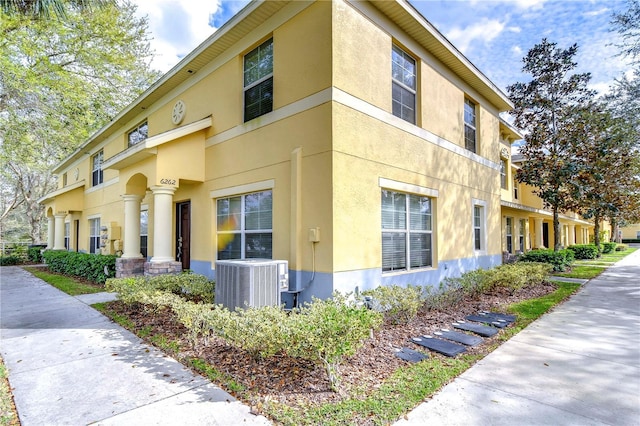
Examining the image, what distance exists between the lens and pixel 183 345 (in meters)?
4.97

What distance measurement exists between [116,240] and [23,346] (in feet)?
28.4

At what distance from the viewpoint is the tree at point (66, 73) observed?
1275 centimetres

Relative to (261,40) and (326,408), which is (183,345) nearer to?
(326,408)

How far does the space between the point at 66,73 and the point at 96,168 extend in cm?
443

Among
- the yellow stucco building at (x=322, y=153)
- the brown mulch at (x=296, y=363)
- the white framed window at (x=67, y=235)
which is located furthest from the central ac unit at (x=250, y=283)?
the white framed window at (x=67, y=235)

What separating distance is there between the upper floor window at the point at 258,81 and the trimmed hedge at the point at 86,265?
7158 mm

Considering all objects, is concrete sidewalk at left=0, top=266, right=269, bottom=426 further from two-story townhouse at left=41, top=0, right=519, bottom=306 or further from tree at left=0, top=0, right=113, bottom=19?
tree at left=0, top=0, right=113, bottom=19

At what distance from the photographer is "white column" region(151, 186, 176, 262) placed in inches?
334

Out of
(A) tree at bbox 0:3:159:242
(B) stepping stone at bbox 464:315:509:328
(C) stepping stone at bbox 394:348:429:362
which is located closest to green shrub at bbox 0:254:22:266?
(A) tree at bbox 0:3:159:242

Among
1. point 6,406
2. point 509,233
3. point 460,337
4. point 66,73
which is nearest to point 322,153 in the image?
point 460,337

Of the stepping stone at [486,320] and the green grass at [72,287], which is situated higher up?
the stepping stone at [486,320]

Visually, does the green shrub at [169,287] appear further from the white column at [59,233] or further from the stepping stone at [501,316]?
the white column at [59,233]

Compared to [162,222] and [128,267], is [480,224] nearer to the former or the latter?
[162,222]

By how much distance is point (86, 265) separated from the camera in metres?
12.0
